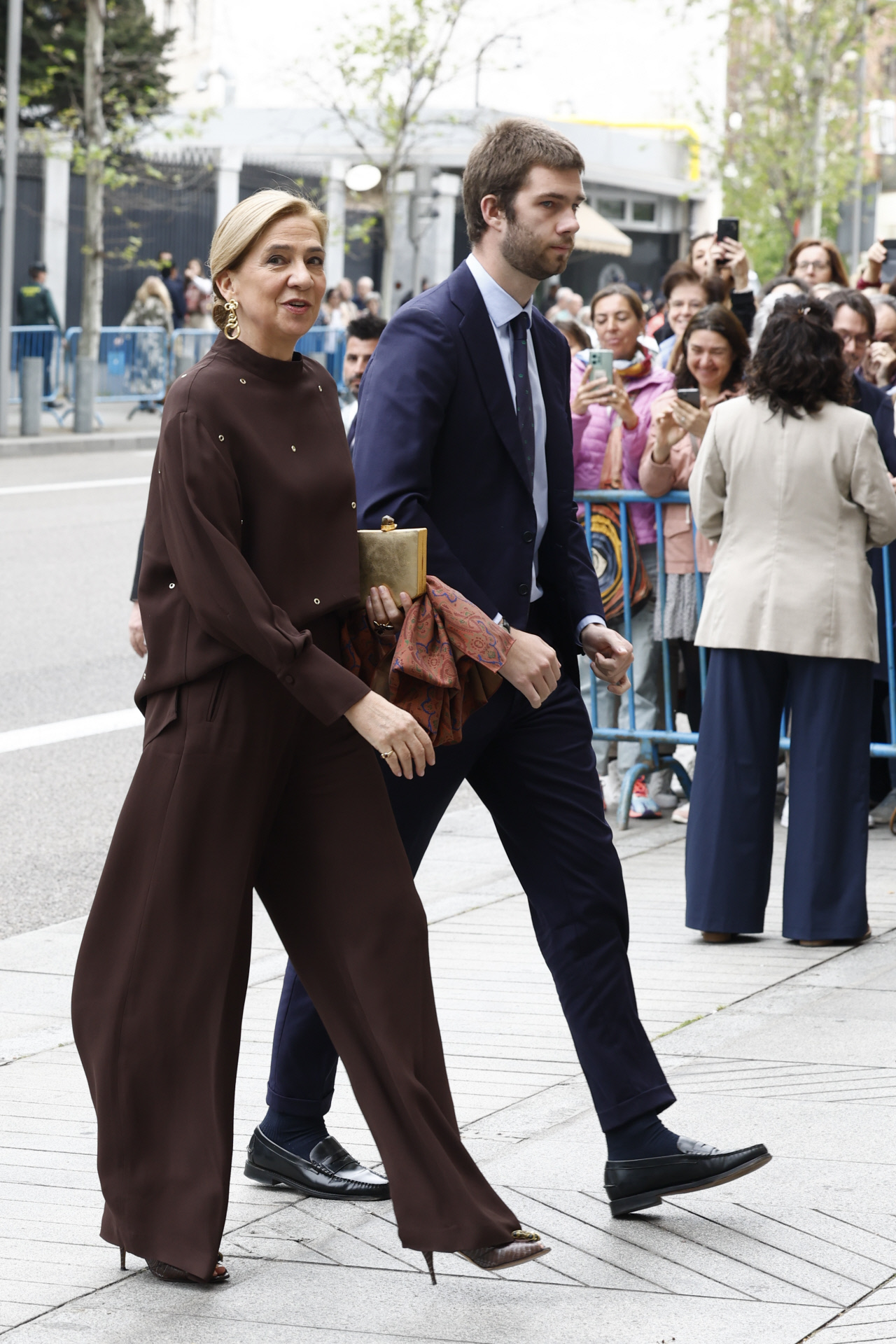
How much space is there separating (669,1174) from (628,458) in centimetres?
472

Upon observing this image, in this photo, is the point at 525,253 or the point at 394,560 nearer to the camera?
the point at 394,560

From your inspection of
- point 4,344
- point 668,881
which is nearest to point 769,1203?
point 668,881

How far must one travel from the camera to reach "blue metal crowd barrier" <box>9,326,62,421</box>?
25.0 metres

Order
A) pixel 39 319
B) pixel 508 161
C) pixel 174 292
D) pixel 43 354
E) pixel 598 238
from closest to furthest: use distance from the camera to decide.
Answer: pixel 508 161
pixel 43 354
pixel 39 319
pixel 174 292
pixel 598 238

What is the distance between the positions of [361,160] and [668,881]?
37.2m

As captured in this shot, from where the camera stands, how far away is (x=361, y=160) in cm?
4219

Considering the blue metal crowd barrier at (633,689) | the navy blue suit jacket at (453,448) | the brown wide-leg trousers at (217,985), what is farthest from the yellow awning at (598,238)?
the brown wide-leg trousers at (217,985)

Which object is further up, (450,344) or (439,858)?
(450,344)

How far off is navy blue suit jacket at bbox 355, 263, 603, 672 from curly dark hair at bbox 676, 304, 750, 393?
12.4ft

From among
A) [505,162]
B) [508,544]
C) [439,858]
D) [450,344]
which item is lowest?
[439,858]

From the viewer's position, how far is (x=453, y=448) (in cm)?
388

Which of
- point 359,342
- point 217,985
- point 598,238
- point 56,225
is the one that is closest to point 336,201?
point 598,238

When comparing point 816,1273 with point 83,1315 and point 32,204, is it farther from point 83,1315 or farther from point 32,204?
point 32,204

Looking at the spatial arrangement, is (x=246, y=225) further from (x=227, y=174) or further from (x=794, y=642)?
(x=227, y=174)
